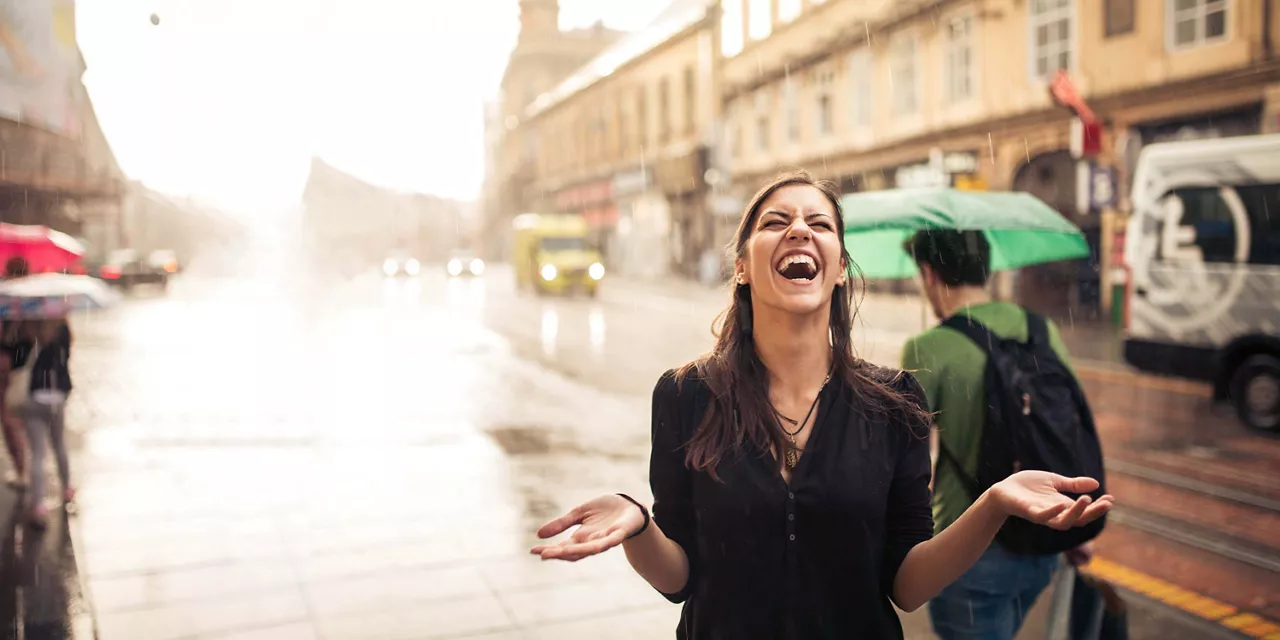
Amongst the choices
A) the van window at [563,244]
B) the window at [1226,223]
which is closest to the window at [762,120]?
the van window at [563,244]

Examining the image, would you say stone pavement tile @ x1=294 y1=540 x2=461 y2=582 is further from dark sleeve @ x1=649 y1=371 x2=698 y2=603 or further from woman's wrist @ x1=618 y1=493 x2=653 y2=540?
woman's wrist @ x1=618 y1=493 x2=653 y2=540

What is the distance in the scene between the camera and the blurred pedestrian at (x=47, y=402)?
17.8ft

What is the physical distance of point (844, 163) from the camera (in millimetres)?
24812

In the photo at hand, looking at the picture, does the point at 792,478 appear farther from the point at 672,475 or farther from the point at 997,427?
the point at 997,427

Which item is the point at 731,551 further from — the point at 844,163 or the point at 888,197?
the point at 844,163

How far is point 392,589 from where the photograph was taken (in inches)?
187

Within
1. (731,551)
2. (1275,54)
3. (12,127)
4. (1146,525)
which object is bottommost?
(1146,525)

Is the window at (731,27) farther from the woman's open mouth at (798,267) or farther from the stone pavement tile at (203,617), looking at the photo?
the woman's open mouth at (798,267)

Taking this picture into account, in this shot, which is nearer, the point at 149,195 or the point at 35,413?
the point at 35,413

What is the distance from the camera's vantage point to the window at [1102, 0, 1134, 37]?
52.6 ft

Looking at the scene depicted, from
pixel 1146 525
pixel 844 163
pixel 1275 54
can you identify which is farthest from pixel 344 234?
pixel 1146 525

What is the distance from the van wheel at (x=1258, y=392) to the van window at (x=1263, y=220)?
91 centimetres

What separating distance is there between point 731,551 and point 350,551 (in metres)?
4.07

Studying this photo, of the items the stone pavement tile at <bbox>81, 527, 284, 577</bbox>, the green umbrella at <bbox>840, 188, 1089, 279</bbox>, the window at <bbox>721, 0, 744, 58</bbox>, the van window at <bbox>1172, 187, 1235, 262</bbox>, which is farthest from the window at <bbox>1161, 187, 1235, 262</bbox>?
the window at <bbox>721, 0, 744, 58</bbox>
